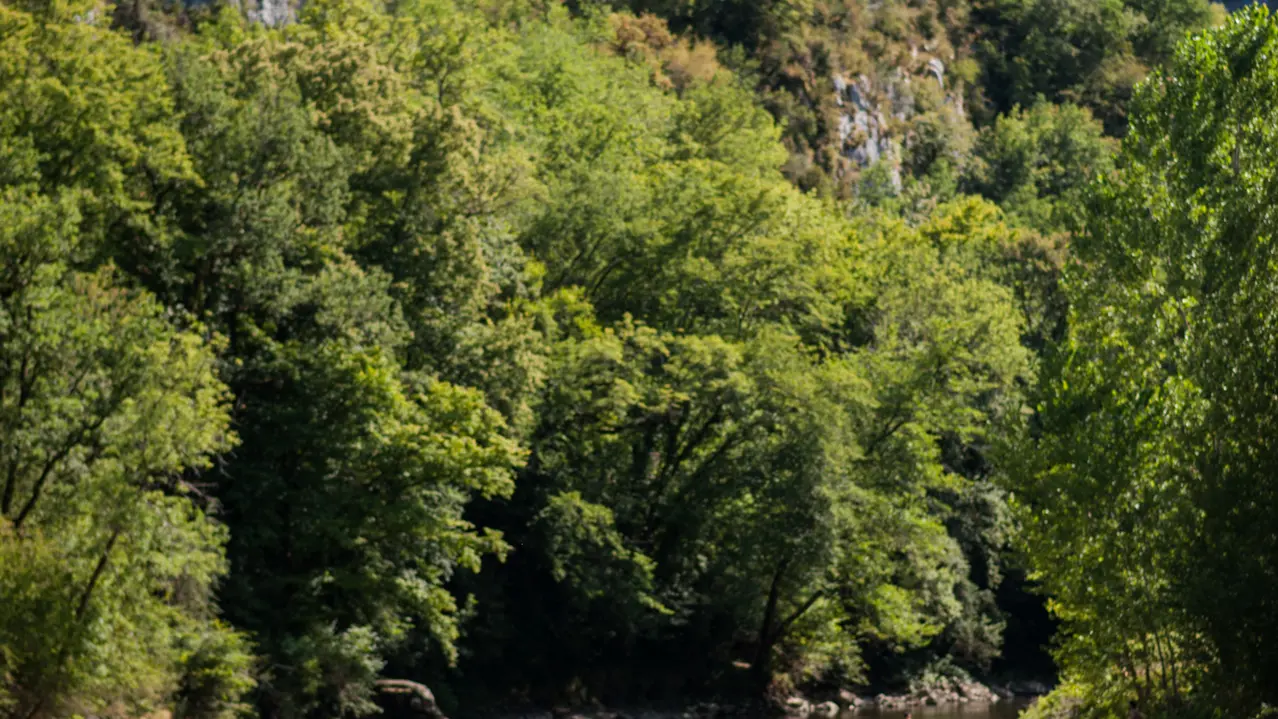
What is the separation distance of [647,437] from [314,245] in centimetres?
1449

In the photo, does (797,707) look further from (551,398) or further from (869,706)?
(551,398)

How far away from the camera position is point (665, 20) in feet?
260

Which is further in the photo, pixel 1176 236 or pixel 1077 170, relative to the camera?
pixel 1077 170

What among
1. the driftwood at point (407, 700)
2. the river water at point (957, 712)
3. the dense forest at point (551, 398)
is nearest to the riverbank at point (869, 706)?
the river water at point (957, 712)

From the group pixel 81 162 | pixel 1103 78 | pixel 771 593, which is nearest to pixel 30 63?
pixel 81 162

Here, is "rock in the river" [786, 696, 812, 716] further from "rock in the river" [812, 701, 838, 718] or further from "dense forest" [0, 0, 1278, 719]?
"dense forest" [0, 0, 1278, 719]

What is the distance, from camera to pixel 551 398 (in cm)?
3988

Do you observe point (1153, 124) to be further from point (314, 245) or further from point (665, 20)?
point (665, 20)

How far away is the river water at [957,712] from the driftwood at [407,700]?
14377 millimetres

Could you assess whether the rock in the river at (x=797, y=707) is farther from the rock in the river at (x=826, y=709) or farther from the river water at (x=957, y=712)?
the river water at (x=957, y=712)

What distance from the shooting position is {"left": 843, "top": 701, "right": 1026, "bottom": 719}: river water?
43.6 meters

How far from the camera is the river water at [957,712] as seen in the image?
4359 cm

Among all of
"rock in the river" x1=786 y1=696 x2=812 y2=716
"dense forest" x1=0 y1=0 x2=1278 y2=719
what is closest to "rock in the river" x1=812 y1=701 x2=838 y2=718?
"rock in the river" x1=786 y1=696 x2=812 y2=716

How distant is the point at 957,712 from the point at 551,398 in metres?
16.2
